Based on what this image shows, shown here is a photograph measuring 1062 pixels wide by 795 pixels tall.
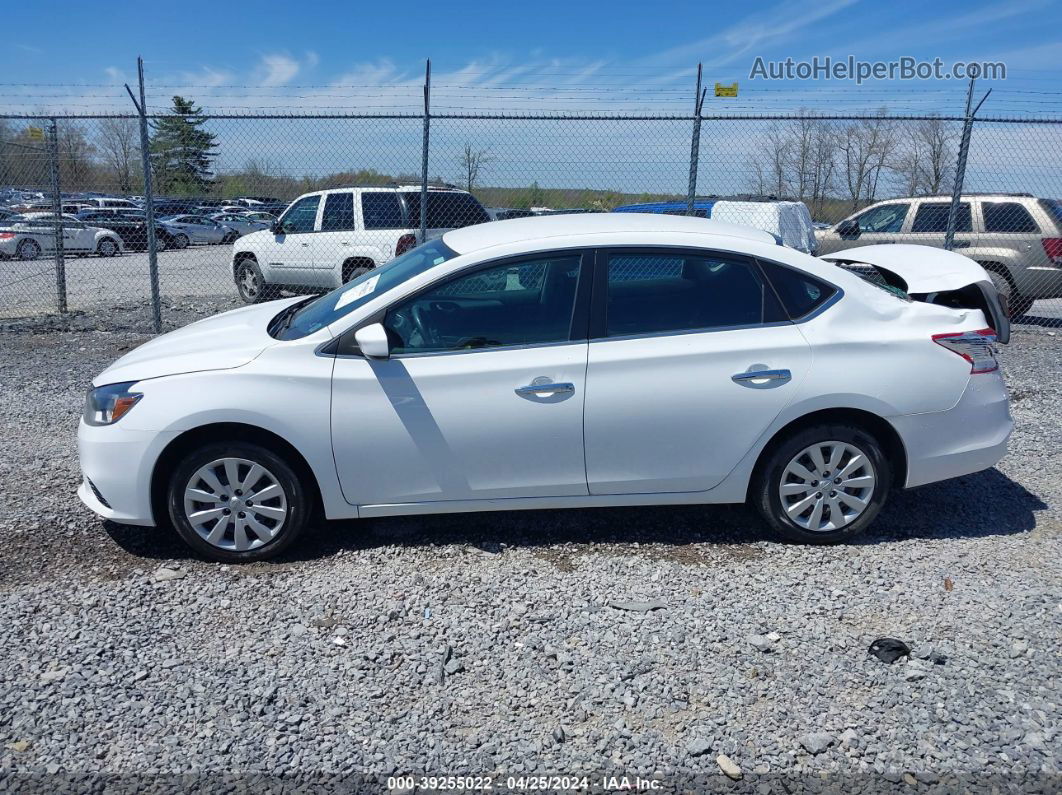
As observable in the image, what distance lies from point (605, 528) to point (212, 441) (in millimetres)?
2080

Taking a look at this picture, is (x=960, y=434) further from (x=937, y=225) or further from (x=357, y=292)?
(x=937, y=225)

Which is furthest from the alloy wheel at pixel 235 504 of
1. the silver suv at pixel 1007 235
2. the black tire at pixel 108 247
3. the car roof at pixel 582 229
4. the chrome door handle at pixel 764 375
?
the black tire at pixel 108 247

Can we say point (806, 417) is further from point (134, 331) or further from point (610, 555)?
point (134, 331)

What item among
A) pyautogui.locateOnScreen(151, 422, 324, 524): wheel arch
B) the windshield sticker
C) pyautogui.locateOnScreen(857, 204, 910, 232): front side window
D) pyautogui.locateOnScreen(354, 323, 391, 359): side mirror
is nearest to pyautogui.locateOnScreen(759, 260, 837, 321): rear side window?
pyautogui.locateOnScreen(354, 323, 391, 359): side mirror

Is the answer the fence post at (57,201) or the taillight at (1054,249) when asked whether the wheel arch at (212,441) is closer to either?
the fence post at (57,201)

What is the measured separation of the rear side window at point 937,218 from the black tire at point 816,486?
8.67 metres

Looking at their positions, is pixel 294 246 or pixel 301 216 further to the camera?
pixel 301 216

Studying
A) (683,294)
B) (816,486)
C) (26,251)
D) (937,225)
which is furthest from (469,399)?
(26,251)

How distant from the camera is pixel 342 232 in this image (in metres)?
12.0

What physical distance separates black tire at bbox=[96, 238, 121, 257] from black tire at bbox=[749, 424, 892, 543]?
17.4 m

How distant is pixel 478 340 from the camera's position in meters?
4.34

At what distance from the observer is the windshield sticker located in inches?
183

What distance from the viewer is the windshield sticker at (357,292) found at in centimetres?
465

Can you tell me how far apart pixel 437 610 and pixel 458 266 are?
5.46 feet
